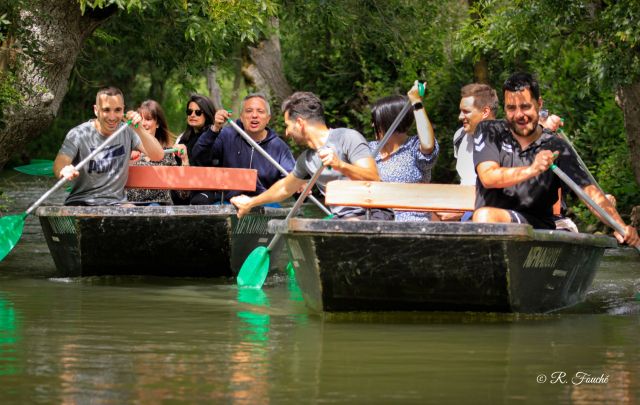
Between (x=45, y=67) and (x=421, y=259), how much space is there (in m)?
6.08

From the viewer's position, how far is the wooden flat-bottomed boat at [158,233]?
35.1ft

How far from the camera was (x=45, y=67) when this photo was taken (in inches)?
502

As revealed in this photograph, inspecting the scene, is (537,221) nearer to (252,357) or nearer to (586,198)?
(586,198)

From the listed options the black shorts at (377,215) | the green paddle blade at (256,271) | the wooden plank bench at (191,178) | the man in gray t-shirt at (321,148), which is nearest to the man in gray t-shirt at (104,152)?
the wooden plank bench at (191,178)

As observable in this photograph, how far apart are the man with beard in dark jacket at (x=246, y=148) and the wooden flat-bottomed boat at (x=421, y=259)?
10.6ft

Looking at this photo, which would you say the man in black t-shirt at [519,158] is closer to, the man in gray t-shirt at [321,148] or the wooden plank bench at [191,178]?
the man in gray t-shirt at [321,148]

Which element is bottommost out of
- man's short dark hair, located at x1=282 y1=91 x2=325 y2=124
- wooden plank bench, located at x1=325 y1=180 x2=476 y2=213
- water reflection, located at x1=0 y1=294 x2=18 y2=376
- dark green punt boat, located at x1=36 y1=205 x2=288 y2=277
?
water reflection, located at x1=0 y1=294 x2=18 y2=376

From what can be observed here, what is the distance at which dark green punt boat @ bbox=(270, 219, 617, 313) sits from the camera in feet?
25.3

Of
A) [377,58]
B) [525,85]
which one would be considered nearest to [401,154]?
[525,85]

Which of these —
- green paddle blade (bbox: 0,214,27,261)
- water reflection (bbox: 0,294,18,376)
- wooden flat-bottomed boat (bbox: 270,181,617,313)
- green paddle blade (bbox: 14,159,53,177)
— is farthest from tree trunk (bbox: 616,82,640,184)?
water reflection (bbox: 0,294,18,376)

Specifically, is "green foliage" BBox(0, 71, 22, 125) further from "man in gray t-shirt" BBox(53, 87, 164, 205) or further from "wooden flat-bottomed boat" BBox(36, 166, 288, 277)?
"wooden flat-bottomed boat" BBox(36, 166, 288, 277)

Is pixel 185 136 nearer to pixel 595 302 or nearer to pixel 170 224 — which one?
pixel 170 224

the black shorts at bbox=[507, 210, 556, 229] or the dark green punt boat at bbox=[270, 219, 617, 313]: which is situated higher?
the black shorts at bbox=[507, 210, 556, 229]

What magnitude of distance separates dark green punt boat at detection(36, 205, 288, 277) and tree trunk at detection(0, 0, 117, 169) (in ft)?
5.83
